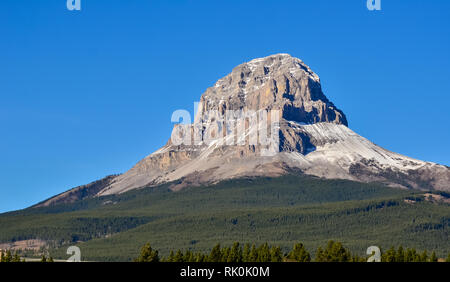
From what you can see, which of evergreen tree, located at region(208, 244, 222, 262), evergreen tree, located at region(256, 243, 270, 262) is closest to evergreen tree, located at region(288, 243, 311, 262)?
evergreen tree, located at region(256, 243, 270, 262)

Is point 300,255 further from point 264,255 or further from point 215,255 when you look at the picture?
point 215,255

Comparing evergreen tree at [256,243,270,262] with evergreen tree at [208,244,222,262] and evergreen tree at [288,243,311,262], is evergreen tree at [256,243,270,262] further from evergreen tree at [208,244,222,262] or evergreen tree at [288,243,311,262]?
evergreen tree at [208,244,222,262]

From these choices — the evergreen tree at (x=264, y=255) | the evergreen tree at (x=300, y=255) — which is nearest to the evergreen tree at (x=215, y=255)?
the evergreen tree at (x=264, y=255)

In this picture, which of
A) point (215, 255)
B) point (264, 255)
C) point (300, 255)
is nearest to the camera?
point (300, 255)

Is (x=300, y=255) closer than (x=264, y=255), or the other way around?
(x=300, y=255)

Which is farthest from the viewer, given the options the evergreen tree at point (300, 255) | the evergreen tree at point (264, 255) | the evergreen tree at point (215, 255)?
the evergreen tree at point (215, 255)

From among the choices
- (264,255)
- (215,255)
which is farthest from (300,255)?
(215,255)

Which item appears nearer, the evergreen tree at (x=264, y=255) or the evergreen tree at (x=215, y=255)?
the evergreen tree at (x=264, y=255)

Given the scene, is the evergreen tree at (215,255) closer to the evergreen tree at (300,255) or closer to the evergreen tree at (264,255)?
the evergreen tree at (264,255)
